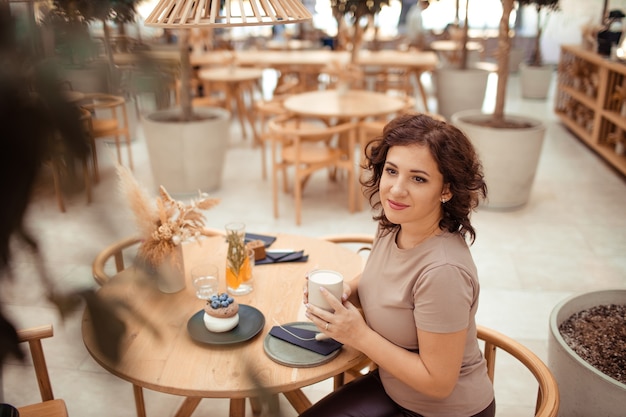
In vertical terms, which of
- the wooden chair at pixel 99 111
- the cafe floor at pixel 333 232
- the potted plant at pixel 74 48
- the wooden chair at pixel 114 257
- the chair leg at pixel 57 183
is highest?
the potted plant at pixel 74 48

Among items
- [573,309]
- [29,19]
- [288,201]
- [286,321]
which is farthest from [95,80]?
[288,201]

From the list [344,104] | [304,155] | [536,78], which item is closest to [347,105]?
[344,104]

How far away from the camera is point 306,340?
1.59m

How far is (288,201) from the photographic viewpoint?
476 cm

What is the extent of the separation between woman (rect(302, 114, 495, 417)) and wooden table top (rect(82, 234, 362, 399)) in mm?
135

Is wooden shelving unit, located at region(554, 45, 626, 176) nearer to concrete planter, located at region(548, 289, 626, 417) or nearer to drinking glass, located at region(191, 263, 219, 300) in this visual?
concrete planter, located at region(548, 289, 626, 417)

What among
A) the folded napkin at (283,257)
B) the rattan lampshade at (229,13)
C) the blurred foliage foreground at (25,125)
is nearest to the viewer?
the blurred foliage foreground at (25,125)

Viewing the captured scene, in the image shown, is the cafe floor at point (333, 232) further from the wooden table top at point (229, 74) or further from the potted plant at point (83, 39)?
the wooden table top at point (229, 74)

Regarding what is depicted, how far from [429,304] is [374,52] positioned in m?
7.11

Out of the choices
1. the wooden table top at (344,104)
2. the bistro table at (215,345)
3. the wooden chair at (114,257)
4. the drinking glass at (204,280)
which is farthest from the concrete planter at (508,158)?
the wooden chair at (114,257)

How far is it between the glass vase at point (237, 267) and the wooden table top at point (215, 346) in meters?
0.04

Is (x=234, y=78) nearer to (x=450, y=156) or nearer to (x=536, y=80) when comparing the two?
(x=536, y=80)

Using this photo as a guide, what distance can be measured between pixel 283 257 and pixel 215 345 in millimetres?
589

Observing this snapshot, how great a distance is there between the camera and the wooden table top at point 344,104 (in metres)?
4.51
